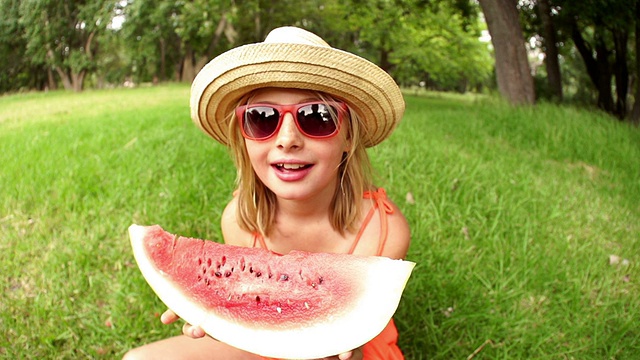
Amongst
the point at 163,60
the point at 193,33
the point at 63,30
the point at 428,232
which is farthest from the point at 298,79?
the point at 163,60

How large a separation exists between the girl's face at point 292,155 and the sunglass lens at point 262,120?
0.08 ft

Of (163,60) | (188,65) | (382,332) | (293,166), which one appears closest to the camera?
(293,166)

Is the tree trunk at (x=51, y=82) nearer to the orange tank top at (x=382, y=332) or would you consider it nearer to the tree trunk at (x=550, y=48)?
the orange tank top at (x=382, y=332)

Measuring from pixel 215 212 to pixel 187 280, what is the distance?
5.54 ft

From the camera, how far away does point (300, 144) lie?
4.75 ft

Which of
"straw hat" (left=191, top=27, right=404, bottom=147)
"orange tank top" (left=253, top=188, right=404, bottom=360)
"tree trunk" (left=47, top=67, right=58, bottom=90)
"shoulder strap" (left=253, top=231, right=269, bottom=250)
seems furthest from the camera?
"tree trunk" (left=47, top=67, right=58, bottom=90)

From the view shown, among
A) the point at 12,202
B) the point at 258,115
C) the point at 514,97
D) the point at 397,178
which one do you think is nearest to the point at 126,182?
the point at 12,202

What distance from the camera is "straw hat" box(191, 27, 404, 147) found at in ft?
4.50

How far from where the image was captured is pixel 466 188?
11.0 feet

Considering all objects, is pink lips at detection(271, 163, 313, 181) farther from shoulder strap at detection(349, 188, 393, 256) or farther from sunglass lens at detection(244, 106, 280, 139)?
shoulder strap at detection(349, 188, 393, 256)

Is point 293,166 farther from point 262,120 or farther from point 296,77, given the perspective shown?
point 296,77

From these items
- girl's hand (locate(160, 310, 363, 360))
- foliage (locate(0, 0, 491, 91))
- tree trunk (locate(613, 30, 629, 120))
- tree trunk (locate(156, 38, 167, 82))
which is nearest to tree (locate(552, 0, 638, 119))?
tree trunk (locate(613, 30, 629, 120))

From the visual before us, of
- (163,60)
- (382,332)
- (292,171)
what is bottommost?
(382,332)

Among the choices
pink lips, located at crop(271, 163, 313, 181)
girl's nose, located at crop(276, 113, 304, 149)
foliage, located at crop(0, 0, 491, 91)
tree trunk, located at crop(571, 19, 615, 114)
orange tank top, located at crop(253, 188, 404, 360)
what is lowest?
orange tank top, located at crop(253, 188, 404, 360)
